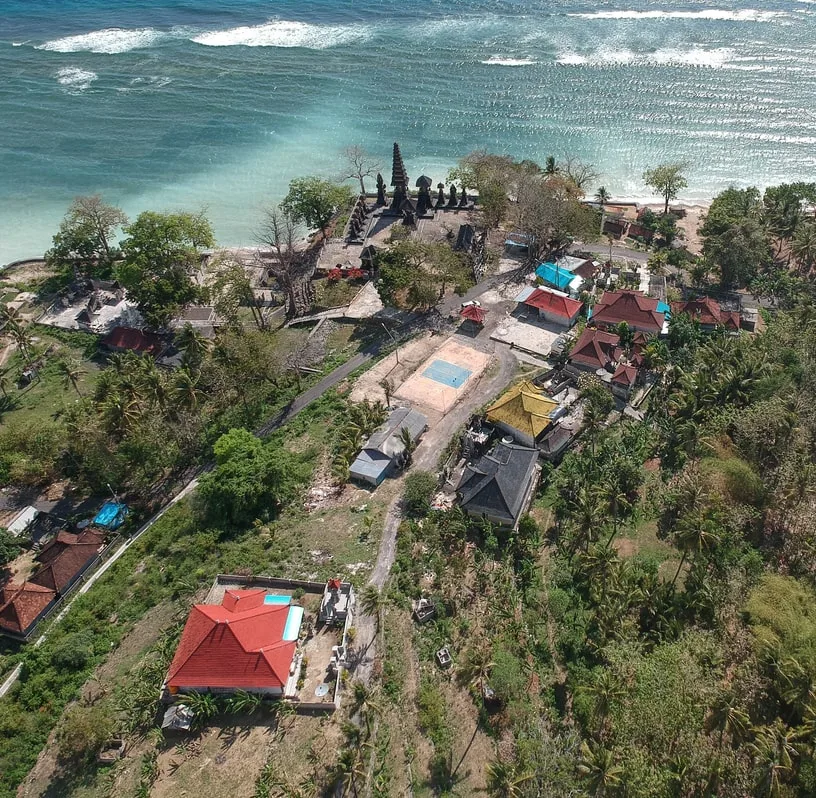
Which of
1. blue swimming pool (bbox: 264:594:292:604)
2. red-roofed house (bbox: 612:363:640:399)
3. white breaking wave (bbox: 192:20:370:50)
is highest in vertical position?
white breaking wave (bbox: 192:20:370:50)

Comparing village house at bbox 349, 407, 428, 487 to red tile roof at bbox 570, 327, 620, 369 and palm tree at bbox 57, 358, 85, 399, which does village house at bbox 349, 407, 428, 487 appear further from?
palm tree at bbox 57, 358, 85, 399

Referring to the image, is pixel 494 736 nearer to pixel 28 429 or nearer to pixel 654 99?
pixel 28 429

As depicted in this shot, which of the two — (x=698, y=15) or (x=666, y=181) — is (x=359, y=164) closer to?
(x=666, y=181)

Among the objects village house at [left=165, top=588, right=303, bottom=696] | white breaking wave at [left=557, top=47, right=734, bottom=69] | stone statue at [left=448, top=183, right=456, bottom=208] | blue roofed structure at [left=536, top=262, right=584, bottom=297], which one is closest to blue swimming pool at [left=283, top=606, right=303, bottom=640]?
village house at [left=165, top=588, right=303, bottom=696]

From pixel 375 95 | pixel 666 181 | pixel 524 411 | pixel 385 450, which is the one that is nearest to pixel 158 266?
pixel 385 450

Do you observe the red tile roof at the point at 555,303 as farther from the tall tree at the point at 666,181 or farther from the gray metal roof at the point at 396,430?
the tall tree at the point at 666,181
